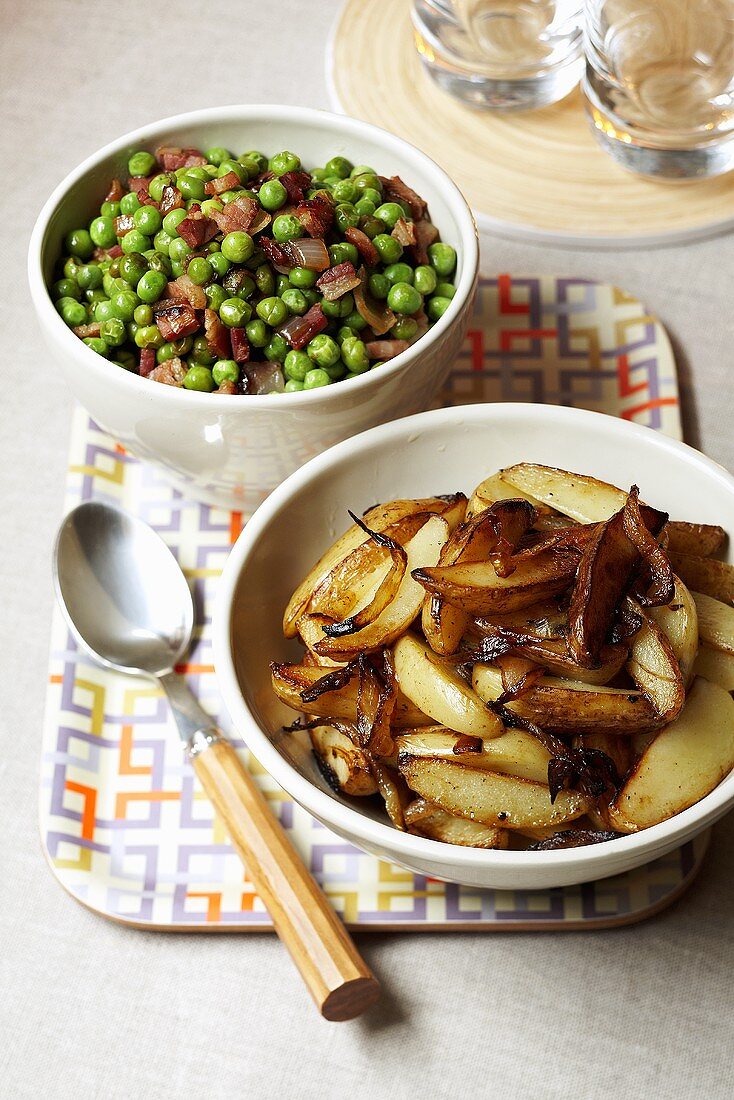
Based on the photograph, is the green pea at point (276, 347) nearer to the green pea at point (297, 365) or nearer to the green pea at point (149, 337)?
the green pea at point (297, 365)

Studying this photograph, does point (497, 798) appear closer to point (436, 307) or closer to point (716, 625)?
point (716, 625)

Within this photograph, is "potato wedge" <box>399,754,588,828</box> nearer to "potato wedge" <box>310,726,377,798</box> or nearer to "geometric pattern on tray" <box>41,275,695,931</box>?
"potato wedge" <box>310,726,377,798</box>

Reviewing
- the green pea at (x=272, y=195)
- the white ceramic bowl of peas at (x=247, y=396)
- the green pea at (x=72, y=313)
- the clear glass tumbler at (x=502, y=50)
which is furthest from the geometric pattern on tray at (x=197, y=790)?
the clear glass tumbler at (x=502, y=50)

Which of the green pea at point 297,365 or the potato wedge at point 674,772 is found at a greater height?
the green pea at point 297,365

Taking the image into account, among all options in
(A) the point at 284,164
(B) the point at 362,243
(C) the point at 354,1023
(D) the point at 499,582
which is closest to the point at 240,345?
(B) the point at 362,243

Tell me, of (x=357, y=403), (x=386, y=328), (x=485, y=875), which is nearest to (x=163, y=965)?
(x=485, y=875)

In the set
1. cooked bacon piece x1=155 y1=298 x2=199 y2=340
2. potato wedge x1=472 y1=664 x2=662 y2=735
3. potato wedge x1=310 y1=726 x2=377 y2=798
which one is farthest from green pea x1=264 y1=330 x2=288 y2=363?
potato wedge x1=472 y1=664 x2=662 y2=735
